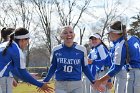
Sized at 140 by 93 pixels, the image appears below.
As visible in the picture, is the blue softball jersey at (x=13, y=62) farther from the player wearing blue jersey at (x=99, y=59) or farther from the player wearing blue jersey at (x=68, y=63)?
the player wearing blue jersey at (x=99, y=59)

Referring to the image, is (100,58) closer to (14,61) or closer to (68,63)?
(68,63)

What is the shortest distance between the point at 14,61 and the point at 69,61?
53.0 inches

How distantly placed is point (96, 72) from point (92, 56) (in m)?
0.50

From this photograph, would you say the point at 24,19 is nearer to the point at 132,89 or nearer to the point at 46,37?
the point at 46,37

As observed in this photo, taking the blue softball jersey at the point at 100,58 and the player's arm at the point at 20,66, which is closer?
the player's arm at the point at 20,66

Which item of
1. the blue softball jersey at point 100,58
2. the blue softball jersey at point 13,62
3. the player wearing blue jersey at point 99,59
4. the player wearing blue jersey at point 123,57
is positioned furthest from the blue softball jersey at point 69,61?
the blue softball jersey at point 100,58

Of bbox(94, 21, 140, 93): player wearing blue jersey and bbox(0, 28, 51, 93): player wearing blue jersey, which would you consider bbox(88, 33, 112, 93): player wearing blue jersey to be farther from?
bbox(0, 28, 51, 93): player wearing blue jersey

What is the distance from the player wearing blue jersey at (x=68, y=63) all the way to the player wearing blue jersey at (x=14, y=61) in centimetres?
35

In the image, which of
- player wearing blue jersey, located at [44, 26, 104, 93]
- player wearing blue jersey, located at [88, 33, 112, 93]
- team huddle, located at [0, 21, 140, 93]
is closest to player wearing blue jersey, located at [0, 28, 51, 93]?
team huddle, located at [0, 21, 140, 93]

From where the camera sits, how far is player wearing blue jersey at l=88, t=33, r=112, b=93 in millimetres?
12531

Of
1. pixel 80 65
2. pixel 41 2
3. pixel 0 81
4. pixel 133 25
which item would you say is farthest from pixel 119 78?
pixel 133 25

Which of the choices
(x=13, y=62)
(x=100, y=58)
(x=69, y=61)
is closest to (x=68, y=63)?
(x=69, y=61)

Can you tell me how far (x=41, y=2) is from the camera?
54.8 meters

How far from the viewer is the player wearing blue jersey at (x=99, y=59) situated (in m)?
12.5
